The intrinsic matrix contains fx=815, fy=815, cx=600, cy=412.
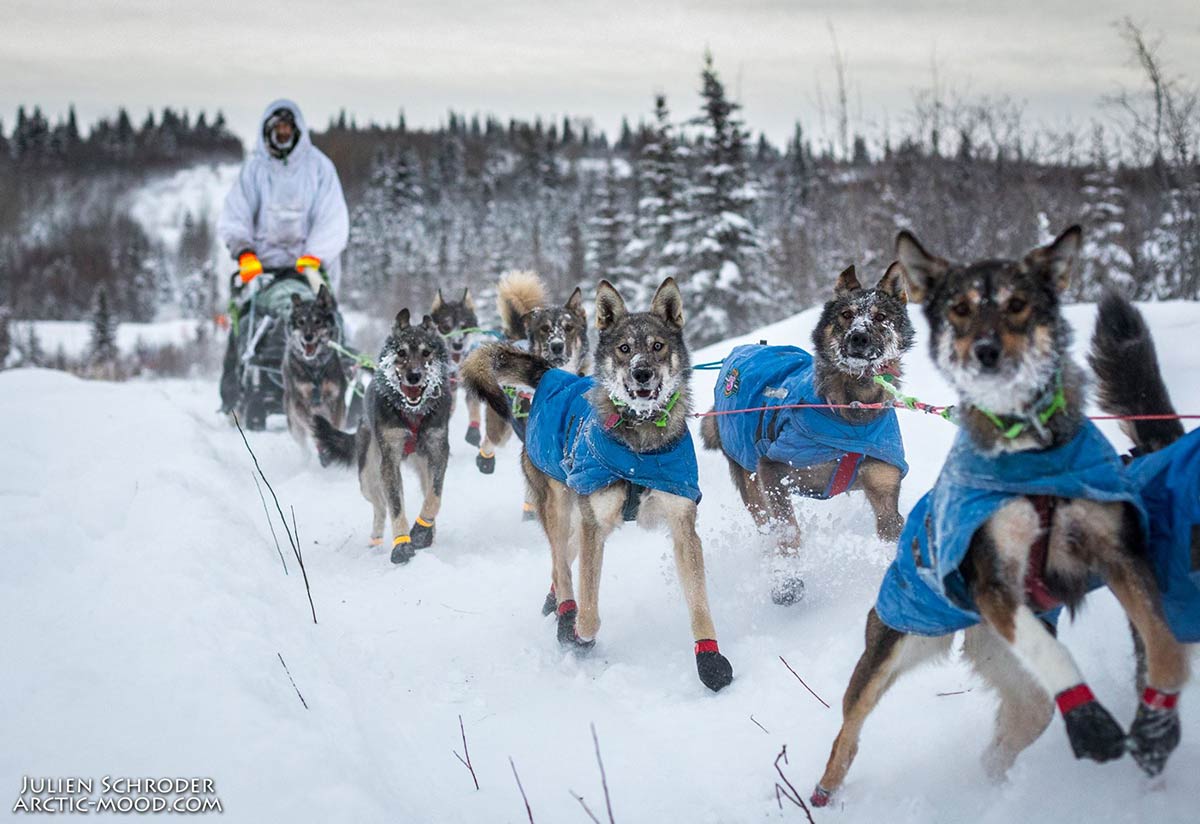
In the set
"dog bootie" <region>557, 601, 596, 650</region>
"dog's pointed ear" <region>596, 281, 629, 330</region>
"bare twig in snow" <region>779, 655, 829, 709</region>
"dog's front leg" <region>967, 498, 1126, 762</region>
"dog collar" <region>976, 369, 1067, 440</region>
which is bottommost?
"dog bootie" <region>557, 601, 596, 650</region>

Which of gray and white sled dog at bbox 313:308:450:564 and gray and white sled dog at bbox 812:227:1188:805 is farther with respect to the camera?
gray and white sled dog at bbox 313:308:450:564

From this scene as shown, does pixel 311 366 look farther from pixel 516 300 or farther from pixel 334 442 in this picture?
pixel 516 300

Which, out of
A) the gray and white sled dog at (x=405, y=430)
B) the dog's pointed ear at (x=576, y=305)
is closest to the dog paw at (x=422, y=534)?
the gray and white sled dog at (x=405, y=430)

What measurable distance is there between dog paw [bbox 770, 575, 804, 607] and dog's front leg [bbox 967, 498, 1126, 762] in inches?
99.6

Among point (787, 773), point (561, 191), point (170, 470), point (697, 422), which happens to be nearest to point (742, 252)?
point (697, 422)

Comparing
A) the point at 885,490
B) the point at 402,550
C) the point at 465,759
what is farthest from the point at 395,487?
the point at 885,490

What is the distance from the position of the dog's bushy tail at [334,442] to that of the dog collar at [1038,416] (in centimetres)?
635

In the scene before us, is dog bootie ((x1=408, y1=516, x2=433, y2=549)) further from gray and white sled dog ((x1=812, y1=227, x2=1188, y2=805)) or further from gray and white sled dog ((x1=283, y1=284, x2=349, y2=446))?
gray and white sled dog ((x1=812, y1=227, x2=1188, y2=805))

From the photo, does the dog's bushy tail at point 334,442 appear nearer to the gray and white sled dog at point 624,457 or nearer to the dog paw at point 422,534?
the dog paw at point 422,534

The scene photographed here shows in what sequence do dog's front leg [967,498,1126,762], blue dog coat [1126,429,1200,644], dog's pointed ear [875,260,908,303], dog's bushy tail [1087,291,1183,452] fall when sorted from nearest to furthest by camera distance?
dog's front leg [967,498,1126,762] < blue dog coat [1126,429,1200,644] < dog's bushy tail [1087,291,1183,452] < dog's pointed ear [875,260,908,303]

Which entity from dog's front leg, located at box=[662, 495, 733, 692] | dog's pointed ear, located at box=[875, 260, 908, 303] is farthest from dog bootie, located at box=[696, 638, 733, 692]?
dog's pointed ear, located at box=[875, 260, 908, 303]

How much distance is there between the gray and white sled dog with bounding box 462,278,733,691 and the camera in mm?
4477

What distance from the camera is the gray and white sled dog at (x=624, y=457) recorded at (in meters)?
4.48

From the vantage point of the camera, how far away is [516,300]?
8.59 m
